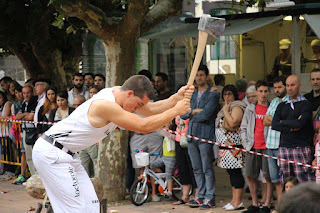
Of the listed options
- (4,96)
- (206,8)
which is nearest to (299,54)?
(4,96)

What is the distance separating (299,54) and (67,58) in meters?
7.32

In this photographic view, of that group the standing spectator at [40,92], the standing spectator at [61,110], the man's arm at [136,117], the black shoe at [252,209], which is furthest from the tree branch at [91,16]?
the man's arm at [136,117]

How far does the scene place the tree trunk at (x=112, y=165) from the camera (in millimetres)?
9430

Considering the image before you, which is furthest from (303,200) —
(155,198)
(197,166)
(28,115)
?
(28,115)

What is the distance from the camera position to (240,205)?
28.5 feet

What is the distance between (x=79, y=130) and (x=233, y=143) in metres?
3.80

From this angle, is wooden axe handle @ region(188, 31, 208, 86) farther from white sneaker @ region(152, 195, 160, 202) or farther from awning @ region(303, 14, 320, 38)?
awning @ region(303, 14, 320, 38)

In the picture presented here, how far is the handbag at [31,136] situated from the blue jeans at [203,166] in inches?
147

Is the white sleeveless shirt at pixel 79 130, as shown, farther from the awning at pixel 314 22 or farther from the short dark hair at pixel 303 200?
the awning at pixel 314 22

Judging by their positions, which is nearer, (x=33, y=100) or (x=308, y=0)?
(x=33, y=100)

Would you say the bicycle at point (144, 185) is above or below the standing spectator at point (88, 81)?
below

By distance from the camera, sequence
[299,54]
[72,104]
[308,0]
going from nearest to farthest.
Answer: [72,104] < [299,54] < [308,0]

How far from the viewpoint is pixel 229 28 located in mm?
10961

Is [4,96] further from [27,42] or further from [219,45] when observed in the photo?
[219,45]
